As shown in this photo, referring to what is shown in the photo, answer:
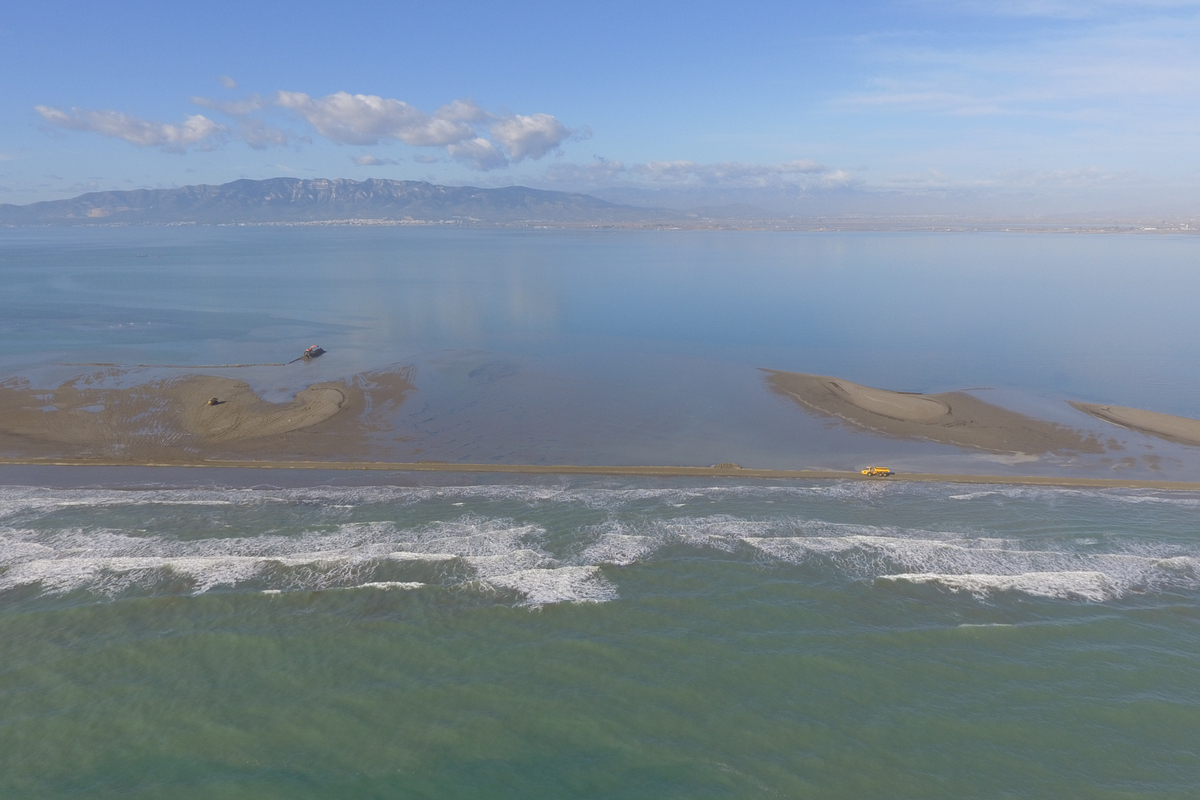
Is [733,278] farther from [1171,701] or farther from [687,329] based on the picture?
[1171,701]

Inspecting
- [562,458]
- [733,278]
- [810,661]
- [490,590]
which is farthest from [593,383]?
[733,278]

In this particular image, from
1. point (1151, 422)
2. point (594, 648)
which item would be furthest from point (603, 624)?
point (1151, 422)

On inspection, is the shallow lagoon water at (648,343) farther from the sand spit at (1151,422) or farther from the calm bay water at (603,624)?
the sand spit at (1151,422)

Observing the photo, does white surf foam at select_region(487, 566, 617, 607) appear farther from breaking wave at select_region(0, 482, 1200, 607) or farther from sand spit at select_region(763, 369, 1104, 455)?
sand spit at select_region(763, 369, 1104, 455)

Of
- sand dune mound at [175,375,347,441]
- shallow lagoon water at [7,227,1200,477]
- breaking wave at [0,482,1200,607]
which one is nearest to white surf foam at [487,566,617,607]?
breaking wave at [0,482,1200,607]

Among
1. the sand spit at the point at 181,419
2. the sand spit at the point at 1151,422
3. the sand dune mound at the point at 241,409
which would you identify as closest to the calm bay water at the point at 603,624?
the sand spit at the point at 1151,422
